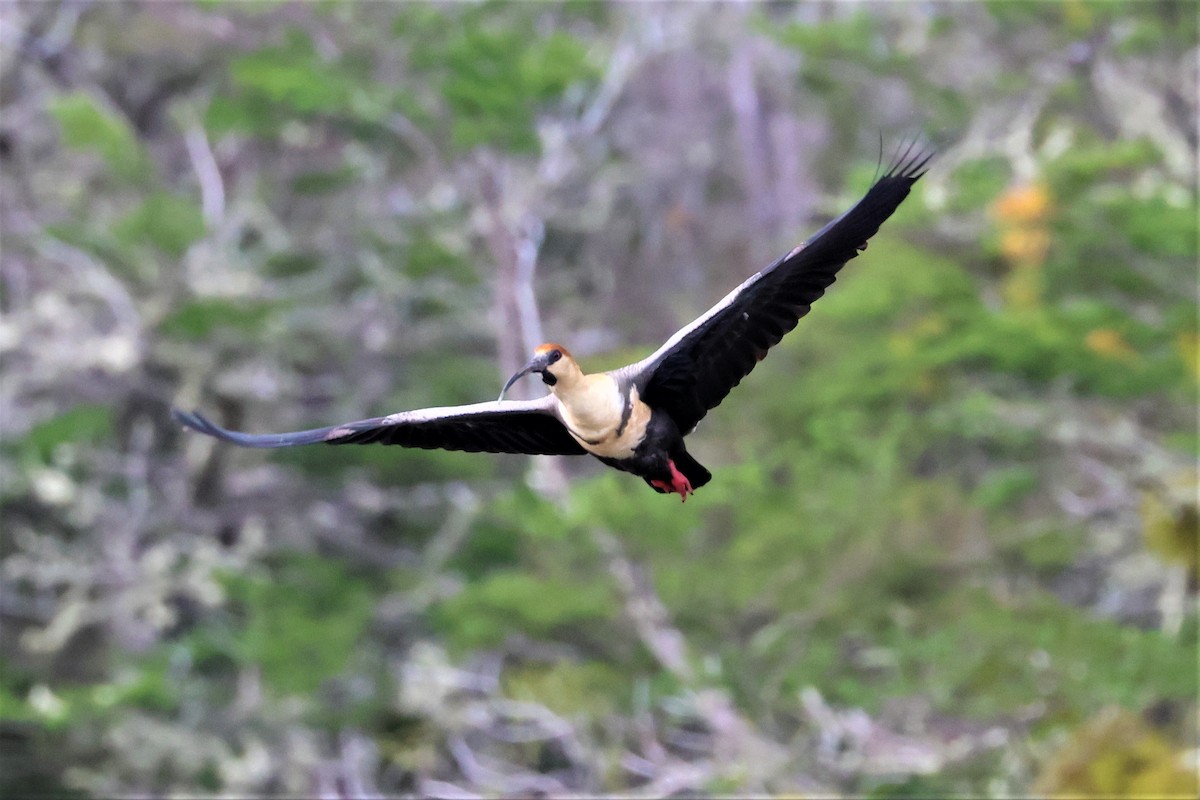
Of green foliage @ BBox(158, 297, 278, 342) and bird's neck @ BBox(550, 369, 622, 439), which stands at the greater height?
green foliage @ BBox(158, 297, 278, 342)

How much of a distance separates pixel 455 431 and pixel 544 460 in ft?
21.3

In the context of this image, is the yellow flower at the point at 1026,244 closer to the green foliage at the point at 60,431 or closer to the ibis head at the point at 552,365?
the green foliage at the point at 60,431

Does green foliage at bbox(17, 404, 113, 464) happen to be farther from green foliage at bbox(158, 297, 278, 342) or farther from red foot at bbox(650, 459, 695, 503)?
red foot at bbox(650, 459, 695, 503)

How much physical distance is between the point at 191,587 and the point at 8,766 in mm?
2188

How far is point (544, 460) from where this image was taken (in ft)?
36.1

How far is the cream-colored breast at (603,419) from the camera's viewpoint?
382 cm

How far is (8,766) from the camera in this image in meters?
13.5

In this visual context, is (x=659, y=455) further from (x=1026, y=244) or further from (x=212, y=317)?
(x=212, y=317)

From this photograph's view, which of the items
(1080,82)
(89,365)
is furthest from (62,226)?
(1080,82)

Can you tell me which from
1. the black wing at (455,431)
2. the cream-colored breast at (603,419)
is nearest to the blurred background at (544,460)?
the black wing at (455,431)

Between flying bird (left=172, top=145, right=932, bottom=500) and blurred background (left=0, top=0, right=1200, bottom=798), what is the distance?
4.97 metres

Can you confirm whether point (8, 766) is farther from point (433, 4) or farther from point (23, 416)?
point (433, 4)

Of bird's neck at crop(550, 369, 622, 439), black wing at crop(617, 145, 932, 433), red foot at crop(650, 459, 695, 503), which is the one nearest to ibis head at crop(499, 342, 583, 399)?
bird's neck at crop(550, 369, 622, 439)

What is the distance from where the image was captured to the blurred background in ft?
32.9
